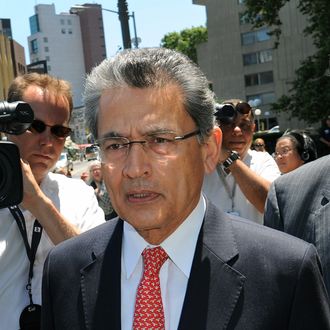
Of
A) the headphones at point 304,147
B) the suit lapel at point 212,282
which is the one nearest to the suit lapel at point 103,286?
the suit lapel at point 212,282

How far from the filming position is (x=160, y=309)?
1.54m

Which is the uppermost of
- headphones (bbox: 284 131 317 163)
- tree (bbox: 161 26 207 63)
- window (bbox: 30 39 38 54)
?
window (bbox: 30 39 38 54)

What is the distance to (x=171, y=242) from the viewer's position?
1.60m

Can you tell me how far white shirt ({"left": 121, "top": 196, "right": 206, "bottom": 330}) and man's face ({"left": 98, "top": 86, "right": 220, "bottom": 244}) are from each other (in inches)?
3.0

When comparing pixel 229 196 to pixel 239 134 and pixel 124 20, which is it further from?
pixel 124 20

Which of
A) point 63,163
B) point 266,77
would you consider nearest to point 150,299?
point 63,163

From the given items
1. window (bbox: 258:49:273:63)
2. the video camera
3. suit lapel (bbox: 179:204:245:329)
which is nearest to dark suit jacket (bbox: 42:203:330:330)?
suit lapel (bbox: 179:204:245:329)

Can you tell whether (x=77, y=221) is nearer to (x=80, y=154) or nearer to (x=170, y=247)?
(x=170, y=247)

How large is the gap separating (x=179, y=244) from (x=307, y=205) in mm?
577

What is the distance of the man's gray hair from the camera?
1570mm

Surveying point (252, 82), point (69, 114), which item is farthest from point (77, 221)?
point (252, 82)

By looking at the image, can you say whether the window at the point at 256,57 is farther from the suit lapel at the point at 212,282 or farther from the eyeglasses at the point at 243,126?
the suit lapel at the point at 212,282

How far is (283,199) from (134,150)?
0.72 meters

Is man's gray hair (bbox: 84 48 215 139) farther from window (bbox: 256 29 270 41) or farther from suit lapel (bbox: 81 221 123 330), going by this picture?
window (bbox: 256 29 270 41)
